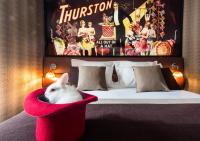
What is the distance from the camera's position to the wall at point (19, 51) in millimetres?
2441

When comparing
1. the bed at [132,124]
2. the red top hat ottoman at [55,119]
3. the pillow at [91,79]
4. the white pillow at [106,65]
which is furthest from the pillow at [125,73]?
the red top hat ottoman at [55,119]

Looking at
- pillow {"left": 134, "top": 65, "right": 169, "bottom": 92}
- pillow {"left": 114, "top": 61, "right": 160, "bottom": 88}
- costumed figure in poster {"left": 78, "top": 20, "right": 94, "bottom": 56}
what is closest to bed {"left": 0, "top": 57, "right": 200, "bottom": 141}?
pillow {"left": 134, "top": 65, "right": 169, "bottom": 92}

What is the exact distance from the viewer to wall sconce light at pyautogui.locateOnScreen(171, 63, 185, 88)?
3.43 m

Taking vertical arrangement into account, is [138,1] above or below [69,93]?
above

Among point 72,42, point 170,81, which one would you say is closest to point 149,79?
point 170,81

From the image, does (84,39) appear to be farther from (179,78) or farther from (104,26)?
(179,78)

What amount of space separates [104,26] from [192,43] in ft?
4.74

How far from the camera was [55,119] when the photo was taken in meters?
0.98

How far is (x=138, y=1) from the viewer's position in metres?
3.54

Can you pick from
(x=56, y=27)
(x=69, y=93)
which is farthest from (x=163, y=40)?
(x=69, y=93)

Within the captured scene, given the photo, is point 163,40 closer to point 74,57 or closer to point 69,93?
point 74,57

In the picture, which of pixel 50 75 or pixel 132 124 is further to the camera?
pixel 50 75

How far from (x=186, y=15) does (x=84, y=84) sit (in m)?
2.11

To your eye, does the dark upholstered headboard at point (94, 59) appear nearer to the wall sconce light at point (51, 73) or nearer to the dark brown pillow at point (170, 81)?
the wall sconce light at point (51, 73)
